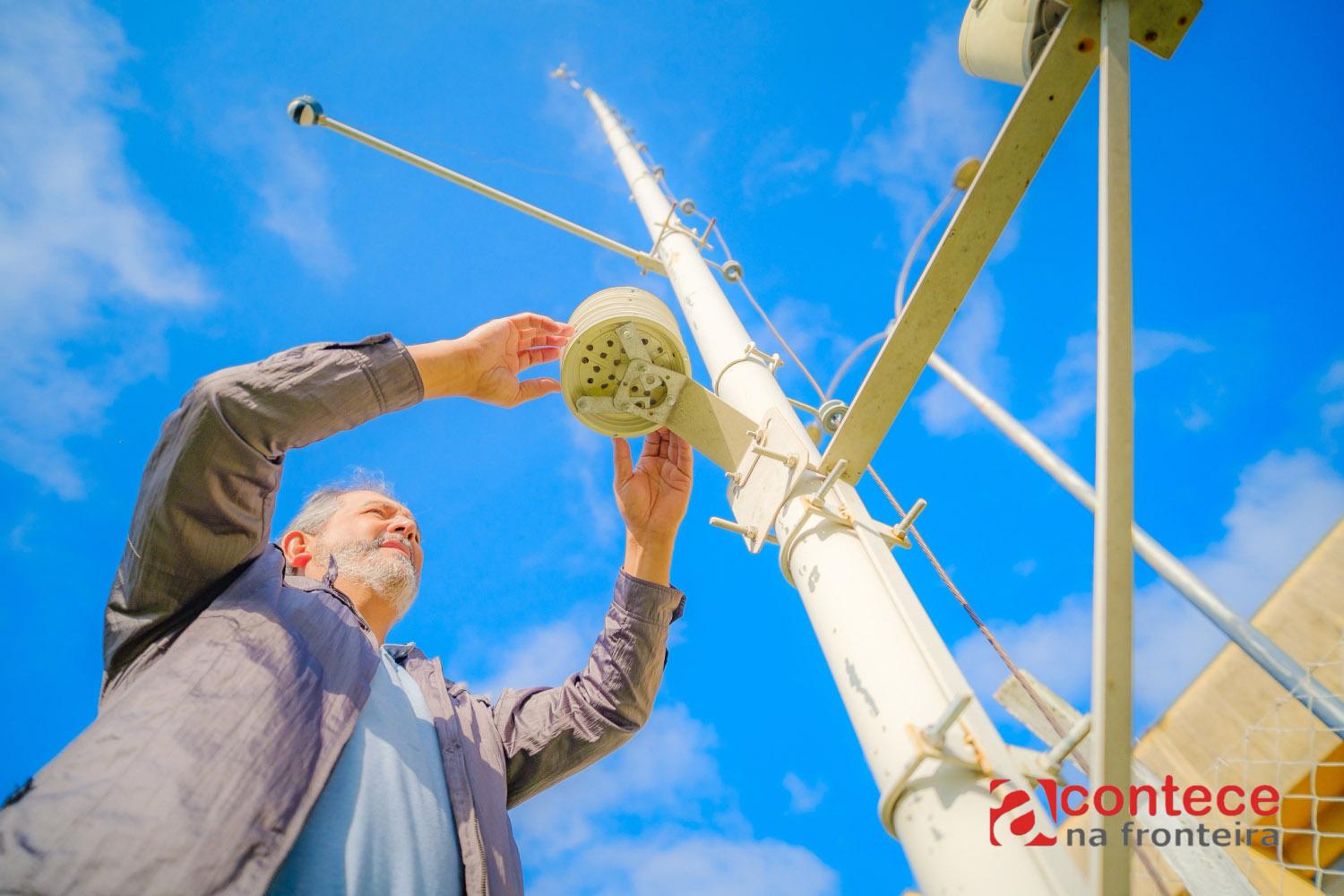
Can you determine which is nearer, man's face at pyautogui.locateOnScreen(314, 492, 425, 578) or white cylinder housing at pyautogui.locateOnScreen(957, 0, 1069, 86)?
white cylinder housing at pyautogui.locateOnScreen(957, 0, 1069, 86)

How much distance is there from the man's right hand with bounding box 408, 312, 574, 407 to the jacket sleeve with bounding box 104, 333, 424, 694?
268 mm

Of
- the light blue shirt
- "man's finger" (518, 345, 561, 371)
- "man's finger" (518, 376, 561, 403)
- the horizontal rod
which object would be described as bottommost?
the light blue shirt

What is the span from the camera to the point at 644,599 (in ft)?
8.64

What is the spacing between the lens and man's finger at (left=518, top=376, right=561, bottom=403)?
2.46m

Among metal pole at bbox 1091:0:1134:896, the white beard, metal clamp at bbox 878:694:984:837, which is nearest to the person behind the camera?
metal pole at bbox 1091:0:1134:896

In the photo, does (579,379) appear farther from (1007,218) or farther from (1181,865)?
(1181,865)

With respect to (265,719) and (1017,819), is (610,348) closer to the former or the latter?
(265,719)

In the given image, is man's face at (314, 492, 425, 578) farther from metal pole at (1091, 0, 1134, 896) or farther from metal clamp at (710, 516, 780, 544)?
metal pole at (1091, 0, 1134, 896)

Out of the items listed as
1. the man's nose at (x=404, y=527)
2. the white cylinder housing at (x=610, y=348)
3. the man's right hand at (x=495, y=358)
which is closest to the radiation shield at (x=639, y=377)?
the white cylinder housing at (x=610, y=348)

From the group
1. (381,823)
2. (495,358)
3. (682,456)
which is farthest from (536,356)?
(381,823)

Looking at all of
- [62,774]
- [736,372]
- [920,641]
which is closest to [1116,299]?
[920,641]

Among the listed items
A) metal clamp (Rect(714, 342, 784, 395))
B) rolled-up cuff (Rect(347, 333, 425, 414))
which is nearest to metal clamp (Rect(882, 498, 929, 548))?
metal clamp (Rect(714, 342, 784, 395))

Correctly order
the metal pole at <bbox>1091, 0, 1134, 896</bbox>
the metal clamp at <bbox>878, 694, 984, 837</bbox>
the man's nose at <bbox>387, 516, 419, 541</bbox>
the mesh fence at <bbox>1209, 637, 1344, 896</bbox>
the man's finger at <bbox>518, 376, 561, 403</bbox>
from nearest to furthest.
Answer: the metal pole at <bbox>1091, 0, 1134, 896</bbox>
the metal clamp at <bbox>878, 694, 984, 837</bbox>
the man's finger at <bbox>518, 376, 561, 403</bbox>
the man's nose at <bbox>387, 516, 419, 541</bbox>
the mesh fence at <bbox>1209, 637, 1344, 896</bbox>

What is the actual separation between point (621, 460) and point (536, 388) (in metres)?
0.42
